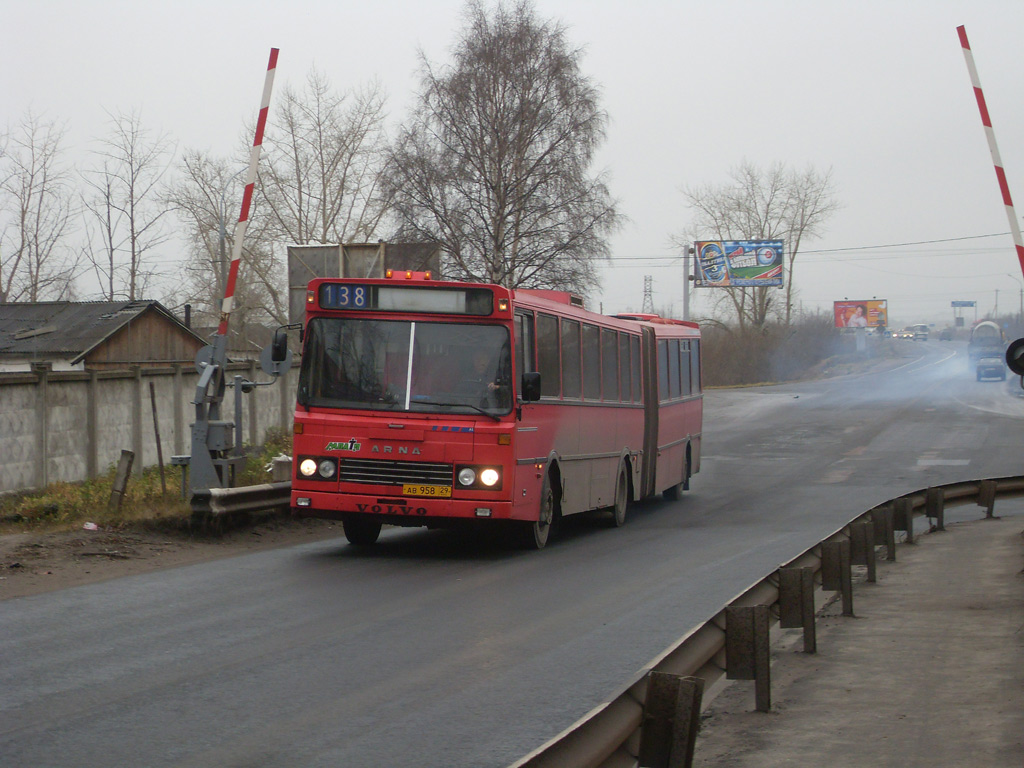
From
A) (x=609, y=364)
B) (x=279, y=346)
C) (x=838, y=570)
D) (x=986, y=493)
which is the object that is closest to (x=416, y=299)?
(x=279, y=346)

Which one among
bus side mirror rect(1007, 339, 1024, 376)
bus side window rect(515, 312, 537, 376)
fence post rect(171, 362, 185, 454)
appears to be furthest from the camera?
fence post rect(171, 362, 185, 454)

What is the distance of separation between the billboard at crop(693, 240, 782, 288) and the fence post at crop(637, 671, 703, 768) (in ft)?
250

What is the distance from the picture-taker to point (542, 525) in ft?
45.9

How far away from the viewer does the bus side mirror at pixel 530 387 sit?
12.4 meters

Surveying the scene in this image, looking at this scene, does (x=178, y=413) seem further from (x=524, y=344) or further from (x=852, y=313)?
(x=852, y=313)

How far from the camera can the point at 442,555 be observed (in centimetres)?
1326

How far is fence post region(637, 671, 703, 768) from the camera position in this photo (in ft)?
15.0

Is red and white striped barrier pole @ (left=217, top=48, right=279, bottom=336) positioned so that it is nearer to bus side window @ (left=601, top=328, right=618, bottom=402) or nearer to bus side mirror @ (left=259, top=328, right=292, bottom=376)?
bus side mirror @ (left=259, top=328, right=292, bottom=376)

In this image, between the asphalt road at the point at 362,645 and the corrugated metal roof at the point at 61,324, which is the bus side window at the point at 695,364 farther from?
the corrugated metal roof at the point at 61,324

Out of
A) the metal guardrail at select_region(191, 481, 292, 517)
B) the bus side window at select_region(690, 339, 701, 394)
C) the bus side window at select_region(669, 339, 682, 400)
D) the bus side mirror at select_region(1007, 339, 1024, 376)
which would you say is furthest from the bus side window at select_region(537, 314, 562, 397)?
the bus side window at select_region(690, 339, 701, 394)

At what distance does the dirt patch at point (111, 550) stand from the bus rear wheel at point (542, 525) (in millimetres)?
2649

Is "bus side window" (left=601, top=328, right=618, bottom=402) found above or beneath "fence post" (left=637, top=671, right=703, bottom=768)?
above

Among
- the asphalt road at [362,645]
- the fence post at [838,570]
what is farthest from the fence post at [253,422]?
the fence post at [838,570]

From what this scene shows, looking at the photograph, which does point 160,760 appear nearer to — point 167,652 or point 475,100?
point 167,652
